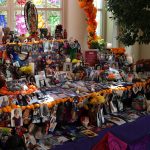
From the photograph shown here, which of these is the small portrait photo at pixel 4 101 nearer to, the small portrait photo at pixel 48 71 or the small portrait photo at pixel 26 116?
the small portrait photo at pixel 26 116

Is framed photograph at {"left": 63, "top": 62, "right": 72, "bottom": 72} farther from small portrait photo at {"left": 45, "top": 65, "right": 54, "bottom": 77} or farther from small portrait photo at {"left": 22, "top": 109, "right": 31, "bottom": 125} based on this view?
small portrait photo at {"left": 22, "top": 109, "right": 31, "bottom": 125}

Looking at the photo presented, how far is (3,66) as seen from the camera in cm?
364

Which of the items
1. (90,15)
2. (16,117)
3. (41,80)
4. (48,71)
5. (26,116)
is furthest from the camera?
(90,15)

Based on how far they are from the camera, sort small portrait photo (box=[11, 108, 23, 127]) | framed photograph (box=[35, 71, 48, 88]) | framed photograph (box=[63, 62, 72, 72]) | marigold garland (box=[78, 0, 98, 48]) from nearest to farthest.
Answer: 1. small portrait photo (box=[11, 108, 23, 127])
2. framed photograph (box=[35, 71, 48, 88])
3. framed photograph (box=[63, 62, 72, 72])
4. marigold garland (box=[78, 0, 98, 48])

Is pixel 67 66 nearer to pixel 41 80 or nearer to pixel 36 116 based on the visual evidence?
pixel 41 80

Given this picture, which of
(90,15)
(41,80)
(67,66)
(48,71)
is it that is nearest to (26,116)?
(41,80)

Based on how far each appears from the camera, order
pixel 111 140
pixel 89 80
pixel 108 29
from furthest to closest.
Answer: pixel 108 29 → pixel 89 80 → pixel 111 140

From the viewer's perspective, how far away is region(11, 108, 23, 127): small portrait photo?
2.96 metres

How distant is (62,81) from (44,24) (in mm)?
1217

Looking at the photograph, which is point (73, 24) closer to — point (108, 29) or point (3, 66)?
point (108, 29)

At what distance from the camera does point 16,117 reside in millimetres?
2980

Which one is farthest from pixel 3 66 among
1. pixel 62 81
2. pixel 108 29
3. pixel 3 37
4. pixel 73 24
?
pixel 108 29

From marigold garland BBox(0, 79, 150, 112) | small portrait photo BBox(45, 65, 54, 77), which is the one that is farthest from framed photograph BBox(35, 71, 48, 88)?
marigold garland BBox(0, 79, 150, 112)

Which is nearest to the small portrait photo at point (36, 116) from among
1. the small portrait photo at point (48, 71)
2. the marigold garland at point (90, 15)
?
the small portrait photo at point (48, 71)
